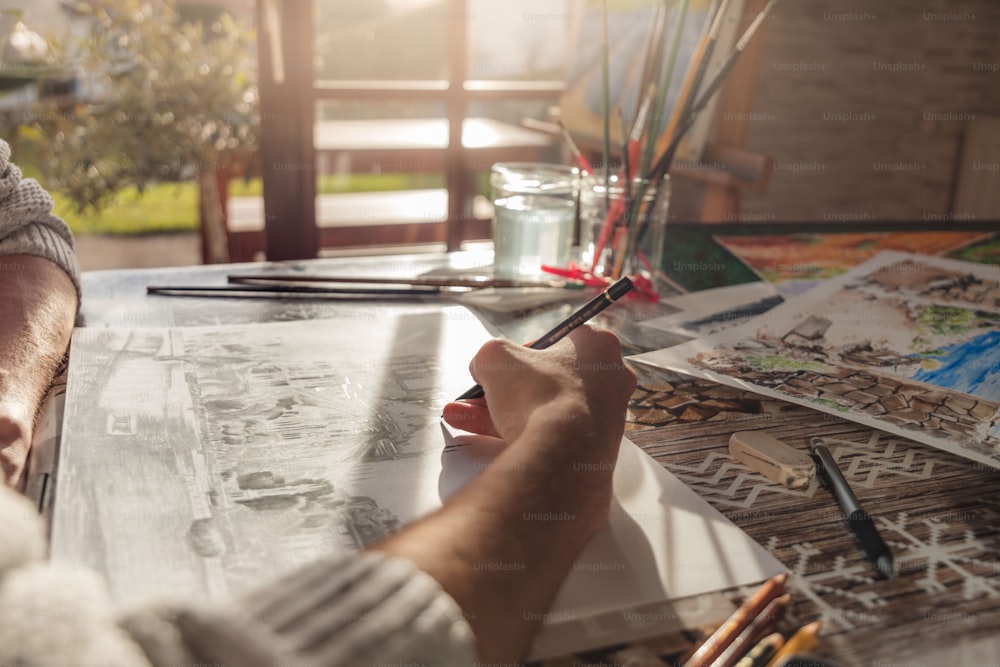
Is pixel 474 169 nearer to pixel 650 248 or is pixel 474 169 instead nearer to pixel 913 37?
pixel 913 37

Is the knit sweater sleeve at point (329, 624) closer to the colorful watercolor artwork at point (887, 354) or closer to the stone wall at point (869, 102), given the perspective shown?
the colorful watercolor artwork at point (887, 354)

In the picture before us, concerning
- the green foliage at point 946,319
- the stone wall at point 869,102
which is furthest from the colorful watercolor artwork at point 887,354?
the stone wall at point 869,102

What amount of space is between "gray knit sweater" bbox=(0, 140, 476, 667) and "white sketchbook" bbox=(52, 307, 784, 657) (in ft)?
0.29

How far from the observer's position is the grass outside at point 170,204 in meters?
4.04

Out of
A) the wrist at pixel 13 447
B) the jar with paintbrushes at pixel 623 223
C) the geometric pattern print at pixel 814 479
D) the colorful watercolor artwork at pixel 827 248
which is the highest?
the jar with paintbrushes at pixel 623 223

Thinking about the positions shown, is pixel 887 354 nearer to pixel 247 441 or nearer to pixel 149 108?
pixel 247 441

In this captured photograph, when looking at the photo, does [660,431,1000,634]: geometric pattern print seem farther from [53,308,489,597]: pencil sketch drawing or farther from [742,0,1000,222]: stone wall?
[742,0,1000,222]: stone wall

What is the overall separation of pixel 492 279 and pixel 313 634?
2.29 feet

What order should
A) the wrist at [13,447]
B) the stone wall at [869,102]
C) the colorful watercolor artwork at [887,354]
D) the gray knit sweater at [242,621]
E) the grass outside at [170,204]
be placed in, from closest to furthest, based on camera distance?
1. the gray knit sweater at [242,621]
2. the wrist at [13,447]
3. the colorful watercolor artwork at [887,354]
4. the stone wall at [869,102]
5. the grass outside at [170,204]

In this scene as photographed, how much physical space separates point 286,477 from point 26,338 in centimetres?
32

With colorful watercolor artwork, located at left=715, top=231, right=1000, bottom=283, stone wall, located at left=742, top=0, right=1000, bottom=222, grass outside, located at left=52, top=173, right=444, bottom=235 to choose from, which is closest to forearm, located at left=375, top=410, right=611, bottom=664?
colorful watercolor artwork, located at left=715, top=231, right=1000, bottom=283

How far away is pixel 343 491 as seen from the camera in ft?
1.88

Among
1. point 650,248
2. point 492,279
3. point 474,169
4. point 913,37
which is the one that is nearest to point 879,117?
point 913,37

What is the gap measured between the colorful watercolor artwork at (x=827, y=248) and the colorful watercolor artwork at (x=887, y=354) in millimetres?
64
